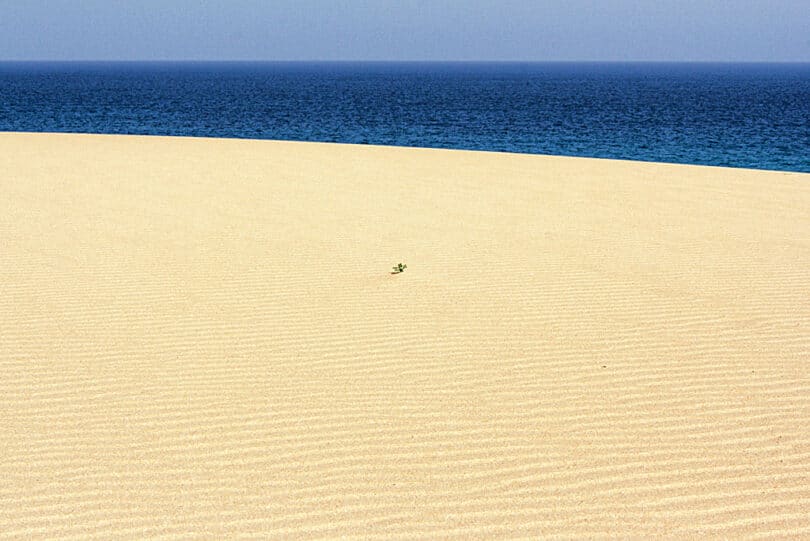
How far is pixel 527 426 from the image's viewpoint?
5.02 meters

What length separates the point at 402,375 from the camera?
586 centimetres

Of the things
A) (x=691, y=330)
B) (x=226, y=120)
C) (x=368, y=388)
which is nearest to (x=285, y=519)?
(x=368, y=388)

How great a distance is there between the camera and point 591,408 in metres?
5.28

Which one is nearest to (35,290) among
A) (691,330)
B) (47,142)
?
(691,330)

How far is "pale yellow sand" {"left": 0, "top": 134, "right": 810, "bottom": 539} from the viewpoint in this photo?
13.6ft

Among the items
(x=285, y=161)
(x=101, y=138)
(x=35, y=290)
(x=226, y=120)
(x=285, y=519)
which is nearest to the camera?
(x=285, y=519)

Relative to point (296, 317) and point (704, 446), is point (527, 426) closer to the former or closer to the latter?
point (704, 446)

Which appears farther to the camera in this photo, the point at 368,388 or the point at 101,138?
the point at 101,138

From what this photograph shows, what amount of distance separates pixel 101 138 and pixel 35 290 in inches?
720

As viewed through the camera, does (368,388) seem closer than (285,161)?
Yes

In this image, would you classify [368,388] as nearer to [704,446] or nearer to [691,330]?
[704,446]

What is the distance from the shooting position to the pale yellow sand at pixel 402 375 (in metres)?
4.13

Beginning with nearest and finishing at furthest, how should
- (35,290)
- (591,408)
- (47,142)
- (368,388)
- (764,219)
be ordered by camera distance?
(591,408)
(368,388)
(35,290)
(764,219)
(47,142)

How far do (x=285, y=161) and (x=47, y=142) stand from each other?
8901mm
